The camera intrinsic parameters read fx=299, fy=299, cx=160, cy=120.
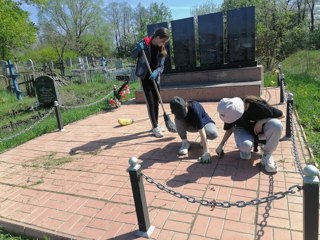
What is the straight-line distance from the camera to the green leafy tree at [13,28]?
20.3m

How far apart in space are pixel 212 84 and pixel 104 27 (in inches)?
1553

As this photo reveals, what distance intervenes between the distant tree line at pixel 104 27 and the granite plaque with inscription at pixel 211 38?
21.7 feet

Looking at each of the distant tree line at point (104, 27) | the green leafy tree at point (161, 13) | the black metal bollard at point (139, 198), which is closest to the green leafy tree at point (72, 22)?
the distant tree line at point (104, 27)

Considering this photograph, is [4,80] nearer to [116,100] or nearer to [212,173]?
[116,100]

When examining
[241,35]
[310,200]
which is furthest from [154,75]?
[241,35]

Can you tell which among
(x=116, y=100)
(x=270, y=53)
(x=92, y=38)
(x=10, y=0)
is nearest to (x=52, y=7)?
→ (x=92, y=38)

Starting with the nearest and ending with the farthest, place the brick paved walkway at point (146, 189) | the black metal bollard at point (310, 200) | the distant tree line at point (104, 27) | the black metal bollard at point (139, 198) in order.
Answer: the black metal bollard at point (310, 200) → the black metal bollard at point (139, 198) → the brick paved walkway at point (146, 189) → the distant tree line at point (104, 27)

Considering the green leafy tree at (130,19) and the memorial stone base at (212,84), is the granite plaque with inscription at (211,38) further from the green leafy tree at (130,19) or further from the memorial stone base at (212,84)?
the green leafy tree at (130,19)

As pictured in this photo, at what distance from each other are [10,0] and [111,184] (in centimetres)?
2271

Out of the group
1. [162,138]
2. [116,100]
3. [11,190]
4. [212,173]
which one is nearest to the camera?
[212,173]

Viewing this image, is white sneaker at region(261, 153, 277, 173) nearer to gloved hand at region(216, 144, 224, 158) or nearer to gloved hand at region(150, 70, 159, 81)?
gloved hand at region(216, 144, 224, 158)

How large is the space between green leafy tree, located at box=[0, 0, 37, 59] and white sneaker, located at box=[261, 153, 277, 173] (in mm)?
20397

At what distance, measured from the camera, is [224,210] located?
9.18ft

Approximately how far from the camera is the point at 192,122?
3.92 meters
